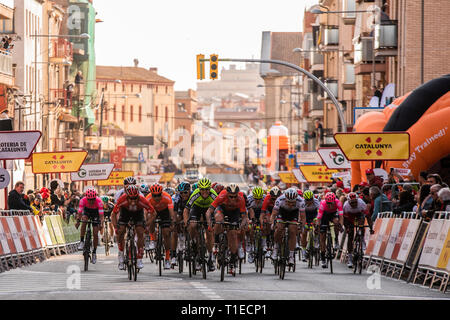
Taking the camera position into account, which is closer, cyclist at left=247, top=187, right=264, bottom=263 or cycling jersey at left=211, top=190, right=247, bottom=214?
cycling jersey at left=211, top=190, right=247, bottom=214

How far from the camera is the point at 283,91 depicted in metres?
193

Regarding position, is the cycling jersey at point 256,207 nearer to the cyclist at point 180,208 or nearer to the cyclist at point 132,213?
the cyclist at point 180,208

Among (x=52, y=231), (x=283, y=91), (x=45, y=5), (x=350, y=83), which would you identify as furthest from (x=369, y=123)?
(x=283, y=91)

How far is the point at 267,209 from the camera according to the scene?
26.9m

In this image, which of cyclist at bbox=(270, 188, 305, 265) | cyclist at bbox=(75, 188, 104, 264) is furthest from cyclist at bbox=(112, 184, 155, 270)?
cyclist at bbox=(75, 188, 104, 264)

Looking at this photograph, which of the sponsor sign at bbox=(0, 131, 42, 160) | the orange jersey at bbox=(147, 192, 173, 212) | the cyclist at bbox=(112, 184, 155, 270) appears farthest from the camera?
the sponsor sign at bbox=(0, 131, 42, 160)

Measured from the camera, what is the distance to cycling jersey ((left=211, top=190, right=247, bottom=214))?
22641 mm

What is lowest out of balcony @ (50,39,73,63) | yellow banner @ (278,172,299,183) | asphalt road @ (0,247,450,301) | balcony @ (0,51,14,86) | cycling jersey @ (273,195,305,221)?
yellow banner @ (278,172,299,183)

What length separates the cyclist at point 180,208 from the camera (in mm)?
24609

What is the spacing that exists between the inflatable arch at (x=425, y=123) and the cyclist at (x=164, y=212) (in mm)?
10246

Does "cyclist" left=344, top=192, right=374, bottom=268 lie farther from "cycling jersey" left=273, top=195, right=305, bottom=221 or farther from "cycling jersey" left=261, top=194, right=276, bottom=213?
"cycling jersey" left=273, top=195, right=305, bottom=221

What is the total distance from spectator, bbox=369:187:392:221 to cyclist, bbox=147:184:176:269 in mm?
5785
